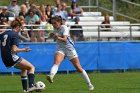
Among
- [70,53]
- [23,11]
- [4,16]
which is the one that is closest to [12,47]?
[70,53]

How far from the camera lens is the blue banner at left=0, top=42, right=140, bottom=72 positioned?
23688 mm

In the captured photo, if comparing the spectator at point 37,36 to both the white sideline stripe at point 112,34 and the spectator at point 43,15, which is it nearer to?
the white sideline stripe at point 112,34

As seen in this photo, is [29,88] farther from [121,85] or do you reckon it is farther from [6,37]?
→ [121,85]

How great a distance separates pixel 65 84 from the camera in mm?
18266

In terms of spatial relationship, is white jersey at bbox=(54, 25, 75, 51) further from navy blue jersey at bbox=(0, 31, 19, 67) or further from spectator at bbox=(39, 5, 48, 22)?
spectator at bbox=(39, 5, 48, 22)

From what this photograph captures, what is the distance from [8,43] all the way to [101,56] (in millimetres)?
9932

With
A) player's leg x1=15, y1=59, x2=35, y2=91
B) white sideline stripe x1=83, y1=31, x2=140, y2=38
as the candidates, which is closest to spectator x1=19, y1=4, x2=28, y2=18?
white sideline stripe x1=83, y1=31, x2=140, y2=38

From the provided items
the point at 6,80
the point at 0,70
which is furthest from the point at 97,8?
the point at 6,80

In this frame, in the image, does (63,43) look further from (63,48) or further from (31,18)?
(31,18)

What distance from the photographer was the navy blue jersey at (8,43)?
14.9m

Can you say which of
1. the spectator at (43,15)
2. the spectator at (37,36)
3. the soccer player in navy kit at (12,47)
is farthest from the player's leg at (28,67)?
the spectator at (43,15)

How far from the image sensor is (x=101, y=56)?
80.2ft

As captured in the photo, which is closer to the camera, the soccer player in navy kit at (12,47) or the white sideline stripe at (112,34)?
the soccer player in navy kit at (12,47)

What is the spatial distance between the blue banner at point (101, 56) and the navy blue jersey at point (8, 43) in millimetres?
8533
